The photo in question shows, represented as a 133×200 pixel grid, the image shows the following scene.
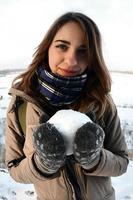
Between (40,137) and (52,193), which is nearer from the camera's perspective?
(40,137)

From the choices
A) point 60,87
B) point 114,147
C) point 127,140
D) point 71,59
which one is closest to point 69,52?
point 71,59

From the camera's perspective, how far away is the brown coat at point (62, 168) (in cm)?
130

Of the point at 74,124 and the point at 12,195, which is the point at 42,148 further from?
the point at 12,195

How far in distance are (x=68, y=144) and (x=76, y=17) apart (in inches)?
20.5

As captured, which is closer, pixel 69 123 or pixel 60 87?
pixel 69 123

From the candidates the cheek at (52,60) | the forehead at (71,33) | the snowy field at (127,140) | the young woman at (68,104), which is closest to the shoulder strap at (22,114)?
the young woman at (68,104)

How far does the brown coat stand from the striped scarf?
84mm

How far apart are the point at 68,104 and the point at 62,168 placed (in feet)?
0.84

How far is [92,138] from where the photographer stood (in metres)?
1.12

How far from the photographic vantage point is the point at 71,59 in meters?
1.37

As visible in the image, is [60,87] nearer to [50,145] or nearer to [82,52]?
[82,52]

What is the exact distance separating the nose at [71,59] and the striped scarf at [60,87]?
0.19ft

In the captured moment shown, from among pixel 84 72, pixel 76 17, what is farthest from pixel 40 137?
pixel 76 17

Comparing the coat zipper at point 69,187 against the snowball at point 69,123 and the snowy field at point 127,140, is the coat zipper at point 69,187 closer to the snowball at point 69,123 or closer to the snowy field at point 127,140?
the snowball at point 69,123
